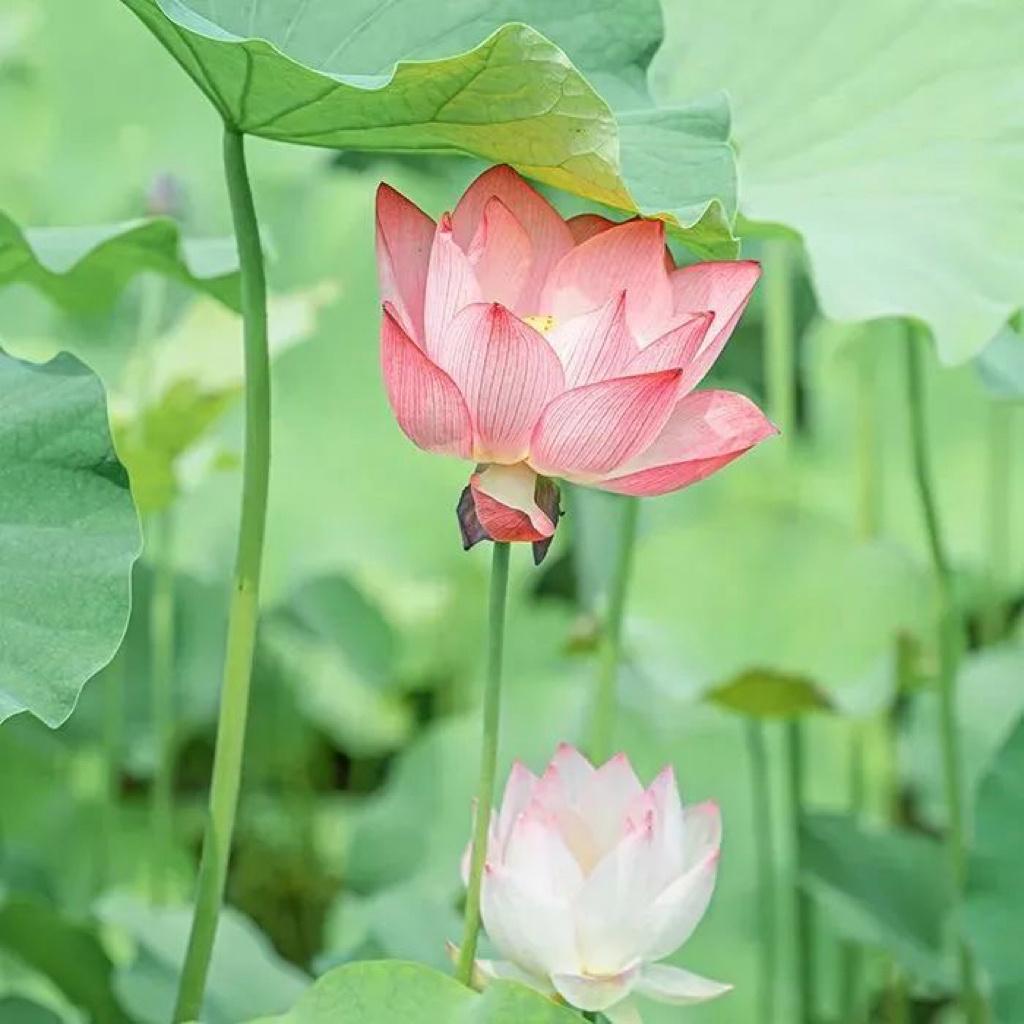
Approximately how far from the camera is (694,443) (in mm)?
712

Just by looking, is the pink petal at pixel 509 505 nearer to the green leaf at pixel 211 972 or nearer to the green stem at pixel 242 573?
the green stem at pixel 242 573

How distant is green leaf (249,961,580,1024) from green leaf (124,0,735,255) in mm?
274

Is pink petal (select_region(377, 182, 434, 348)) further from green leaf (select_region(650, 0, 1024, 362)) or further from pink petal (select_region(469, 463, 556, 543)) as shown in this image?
green leaf (select_region(650, 0, 1024, 362))

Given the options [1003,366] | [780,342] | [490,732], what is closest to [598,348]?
[490,732]

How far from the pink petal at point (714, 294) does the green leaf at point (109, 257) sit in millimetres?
340

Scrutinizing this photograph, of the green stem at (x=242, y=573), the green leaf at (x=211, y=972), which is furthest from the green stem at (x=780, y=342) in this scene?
the green stem at (x=242, y=573)

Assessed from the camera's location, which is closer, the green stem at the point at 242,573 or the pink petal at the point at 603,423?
the pink petal at the point at 603,423

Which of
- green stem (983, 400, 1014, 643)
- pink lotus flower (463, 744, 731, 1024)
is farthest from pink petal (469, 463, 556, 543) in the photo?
green stem (983, 400, 1014, 643)

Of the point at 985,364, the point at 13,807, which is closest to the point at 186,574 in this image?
the point at 13,807

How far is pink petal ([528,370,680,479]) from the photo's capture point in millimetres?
674

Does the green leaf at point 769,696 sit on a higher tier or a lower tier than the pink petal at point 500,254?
lower

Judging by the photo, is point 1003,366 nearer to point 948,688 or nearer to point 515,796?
point 948,688

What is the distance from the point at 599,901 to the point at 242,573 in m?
0.19

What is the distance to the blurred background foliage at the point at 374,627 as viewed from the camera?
1404 millimetres
